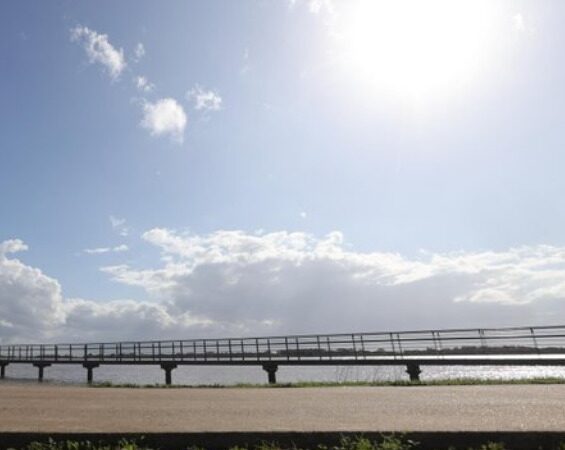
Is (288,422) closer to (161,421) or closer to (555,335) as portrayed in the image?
(161,421)

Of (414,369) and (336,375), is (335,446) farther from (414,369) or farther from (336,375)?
(336,375)

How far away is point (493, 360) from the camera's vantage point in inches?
760

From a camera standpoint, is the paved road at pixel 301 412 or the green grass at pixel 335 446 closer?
the green grass at pixel 335 446

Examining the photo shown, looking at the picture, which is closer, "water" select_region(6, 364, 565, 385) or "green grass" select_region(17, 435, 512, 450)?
"green grass" select_region(17, 435, 512, 450)

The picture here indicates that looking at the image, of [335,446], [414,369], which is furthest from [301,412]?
[414,369]

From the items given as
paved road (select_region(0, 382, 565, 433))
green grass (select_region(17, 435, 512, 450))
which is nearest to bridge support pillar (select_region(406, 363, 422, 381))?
paved road (select_region(0, 382, 565, 433))

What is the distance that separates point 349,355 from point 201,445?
912 inches

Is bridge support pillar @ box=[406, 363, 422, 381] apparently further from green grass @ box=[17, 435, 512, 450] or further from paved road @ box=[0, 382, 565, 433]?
green grass @ box=[17, 435, 512, 450]

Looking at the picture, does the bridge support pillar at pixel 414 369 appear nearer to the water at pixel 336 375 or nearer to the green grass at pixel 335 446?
the water at pixel 336 375

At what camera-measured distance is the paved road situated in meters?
5.72

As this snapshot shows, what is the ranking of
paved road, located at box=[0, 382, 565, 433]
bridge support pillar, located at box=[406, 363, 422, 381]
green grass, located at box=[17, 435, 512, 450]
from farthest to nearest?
bridge support pillar, located at box=[406, 363, 422, 381], paved road, located at box=[0, 382, 565, 433], green grass, located at box=[17, 435, 512, 450]

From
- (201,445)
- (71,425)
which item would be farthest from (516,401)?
(71,425)

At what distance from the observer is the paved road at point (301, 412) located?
5719mm

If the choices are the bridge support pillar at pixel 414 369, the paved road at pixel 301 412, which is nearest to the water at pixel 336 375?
the bridge support pillar at pixel 414 369
